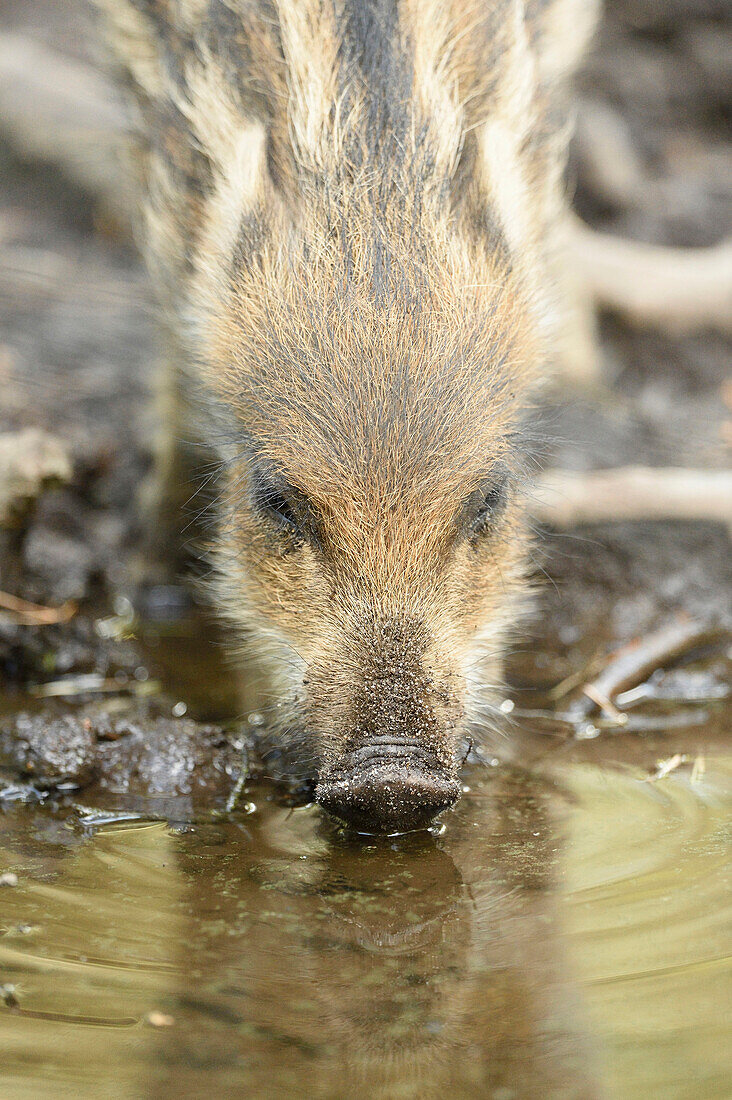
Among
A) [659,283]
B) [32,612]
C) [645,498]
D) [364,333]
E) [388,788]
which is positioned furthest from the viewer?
[659,283]

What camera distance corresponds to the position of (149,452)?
17.3 ft

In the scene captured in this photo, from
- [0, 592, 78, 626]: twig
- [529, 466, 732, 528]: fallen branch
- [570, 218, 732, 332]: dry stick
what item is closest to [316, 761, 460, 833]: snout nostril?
[0, 592, 78, 626]: twig

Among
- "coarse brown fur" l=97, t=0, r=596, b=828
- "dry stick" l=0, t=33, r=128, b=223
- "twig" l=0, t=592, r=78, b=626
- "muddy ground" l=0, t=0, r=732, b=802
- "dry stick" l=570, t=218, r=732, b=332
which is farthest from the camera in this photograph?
"dry stick" l=0, t=33, r=128, b=223

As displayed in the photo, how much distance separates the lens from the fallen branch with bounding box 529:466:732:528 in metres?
4.46

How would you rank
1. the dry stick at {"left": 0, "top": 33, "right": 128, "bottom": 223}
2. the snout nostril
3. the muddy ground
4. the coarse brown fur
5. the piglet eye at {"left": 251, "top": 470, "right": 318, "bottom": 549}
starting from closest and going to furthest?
1. the snout nostril
2. the coarse brown fur
3. the piglet eye at {"left": 251, "top": 470, "right": 318, "bottom": 549}
4. the muddy ground
5. the dry stick at {"left": 0, "top": 33, "right": 128, "bottom": 223}

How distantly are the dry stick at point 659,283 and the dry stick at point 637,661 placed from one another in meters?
2.32

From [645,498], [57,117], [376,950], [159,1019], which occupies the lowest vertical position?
[645,498]

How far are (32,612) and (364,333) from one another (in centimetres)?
173

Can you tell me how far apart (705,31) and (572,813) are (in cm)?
585

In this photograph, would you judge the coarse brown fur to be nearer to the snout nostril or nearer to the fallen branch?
the snout nostril

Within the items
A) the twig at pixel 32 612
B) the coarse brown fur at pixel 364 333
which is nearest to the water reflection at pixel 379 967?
the coarse brown fur at pixel 364 333

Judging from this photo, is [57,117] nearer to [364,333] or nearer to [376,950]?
[364,333]

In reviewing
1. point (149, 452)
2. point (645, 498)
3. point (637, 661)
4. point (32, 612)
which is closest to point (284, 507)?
point (32, 612)

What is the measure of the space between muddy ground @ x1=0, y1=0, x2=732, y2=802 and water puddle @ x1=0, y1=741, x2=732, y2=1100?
43 centimetres
